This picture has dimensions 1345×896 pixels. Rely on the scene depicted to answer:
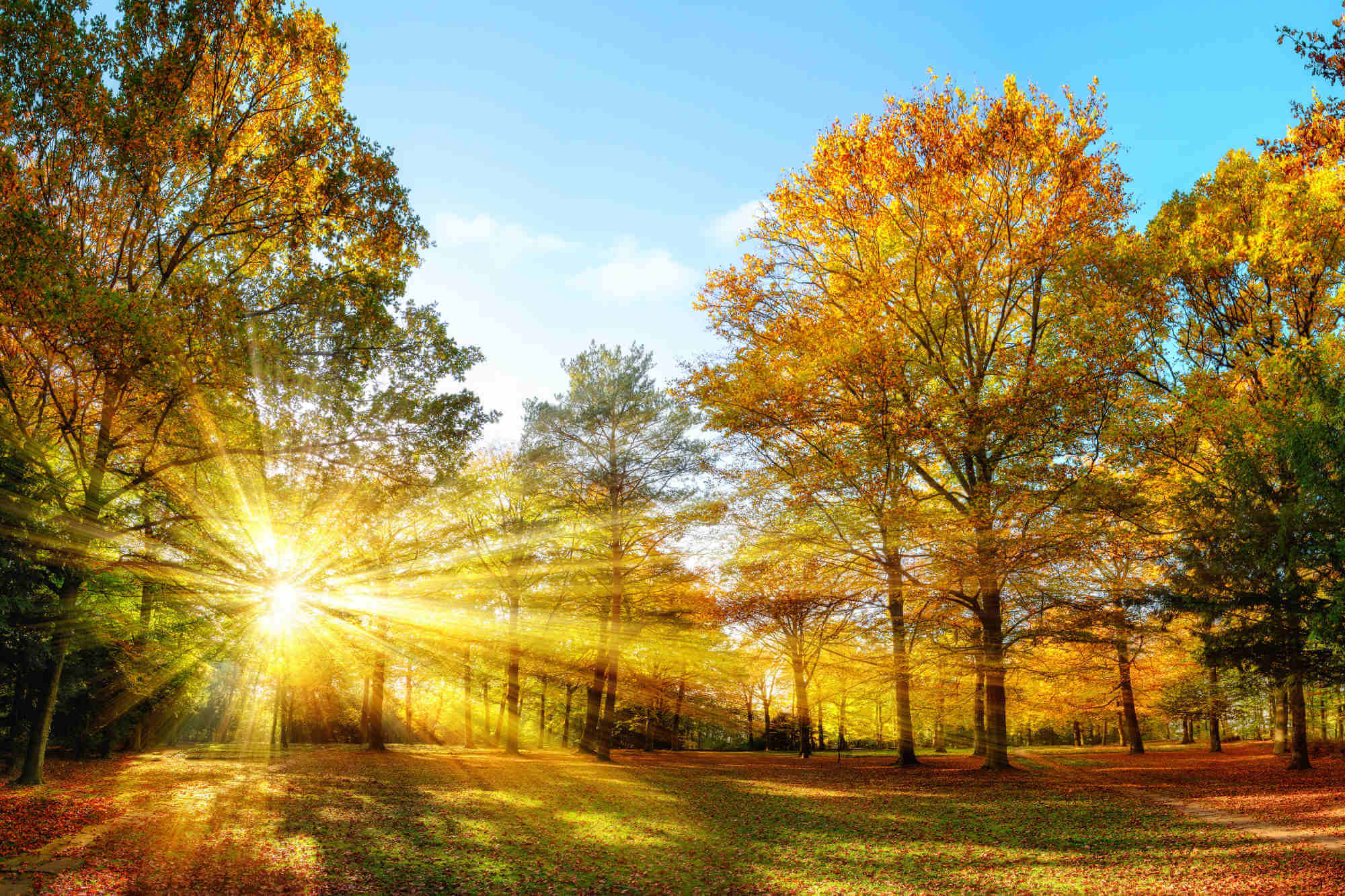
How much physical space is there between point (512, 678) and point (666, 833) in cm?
1878

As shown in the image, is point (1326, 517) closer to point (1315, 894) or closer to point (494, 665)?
point (1315, 894)

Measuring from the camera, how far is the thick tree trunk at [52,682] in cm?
1300

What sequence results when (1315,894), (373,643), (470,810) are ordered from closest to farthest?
1. (1315,894)
2. (470,810)
3. (373,643)

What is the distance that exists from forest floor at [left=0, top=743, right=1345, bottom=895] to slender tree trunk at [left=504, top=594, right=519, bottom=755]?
8928mm

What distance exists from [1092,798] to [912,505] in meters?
6.71

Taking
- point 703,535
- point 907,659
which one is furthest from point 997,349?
point 703,535

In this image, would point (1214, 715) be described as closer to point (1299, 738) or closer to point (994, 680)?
point (1299, 738)

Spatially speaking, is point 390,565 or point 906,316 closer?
point 906,316

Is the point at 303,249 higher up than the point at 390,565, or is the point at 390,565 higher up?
the point at 303,249

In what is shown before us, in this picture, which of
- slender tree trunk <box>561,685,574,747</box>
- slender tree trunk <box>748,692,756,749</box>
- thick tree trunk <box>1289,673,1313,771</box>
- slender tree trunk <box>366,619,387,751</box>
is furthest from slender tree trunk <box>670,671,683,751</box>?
thick tree trunk <box>1289,673,1313,771</box>

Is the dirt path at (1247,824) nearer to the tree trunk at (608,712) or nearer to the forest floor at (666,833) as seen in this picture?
the forest floor at (666,833)

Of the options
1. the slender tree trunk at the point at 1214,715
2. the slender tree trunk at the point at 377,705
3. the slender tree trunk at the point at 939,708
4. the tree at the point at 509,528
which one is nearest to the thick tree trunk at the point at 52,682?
the tree at the point at 509,528

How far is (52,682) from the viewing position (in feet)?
42.3

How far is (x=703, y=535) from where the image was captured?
23.3 meters
